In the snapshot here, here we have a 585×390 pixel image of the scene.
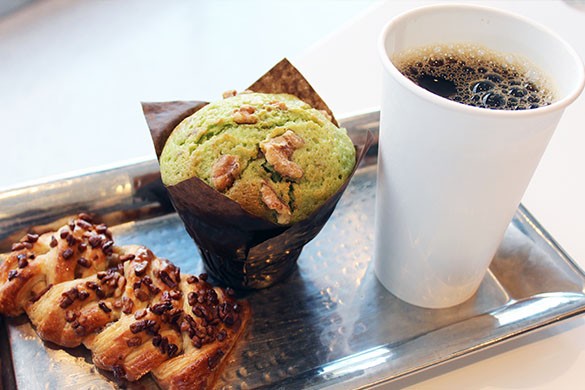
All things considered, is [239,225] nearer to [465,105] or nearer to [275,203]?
[275,203]

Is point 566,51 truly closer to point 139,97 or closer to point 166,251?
point 166,251

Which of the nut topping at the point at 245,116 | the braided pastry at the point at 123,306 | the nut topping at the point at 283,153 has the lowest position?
the braided pastry at the point at 123,306

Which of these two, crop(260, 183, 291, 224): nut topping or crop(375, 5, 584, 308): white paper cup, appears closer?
crop(375, 5, 584, 308): white paper cup

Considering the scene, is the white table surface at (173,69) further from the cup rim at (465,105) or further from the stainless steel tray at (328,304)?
the cup rim at (465,105)

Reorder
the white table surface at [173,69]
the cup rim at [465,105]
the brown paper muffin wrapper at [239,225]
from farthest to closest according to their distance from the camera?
the white table surface at [173,69] < the brown paper muffin wrapper at [239,225] < the cup rim at [465,105]

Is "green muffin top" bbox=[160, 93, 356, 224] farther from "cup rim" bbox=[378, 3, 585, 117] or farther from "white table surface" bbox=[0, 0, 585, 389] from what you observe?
"white table surface" bbox=[0, 0, 585, 389]

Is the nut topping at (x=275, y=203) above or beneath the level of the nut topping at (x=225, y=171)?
beneath

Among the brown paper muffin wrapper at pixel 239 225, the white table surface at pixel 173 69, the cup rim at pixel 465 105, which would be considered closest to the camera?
the cup rim at pixel 465 105

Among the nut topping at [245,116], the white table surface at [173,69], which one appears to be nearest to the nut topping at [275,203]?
the nut topping at [245,116]

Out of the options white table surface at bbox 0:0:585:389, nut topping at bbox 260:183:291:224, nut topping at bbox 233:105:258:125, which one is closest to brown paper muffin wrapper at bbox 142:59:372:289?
nut topping at bbox 260:183:291:224
